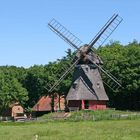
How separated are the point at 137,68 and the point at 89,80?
11.4m

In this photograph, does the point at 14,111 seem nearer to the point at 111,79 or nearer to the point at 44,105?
the point at 44,105

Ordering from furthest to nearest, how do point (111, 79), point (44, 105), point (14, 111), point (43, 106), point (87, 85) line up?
point (14, 111)
point (44, 105)
point (43, 106)
point (111, 79)
point (87, 85)

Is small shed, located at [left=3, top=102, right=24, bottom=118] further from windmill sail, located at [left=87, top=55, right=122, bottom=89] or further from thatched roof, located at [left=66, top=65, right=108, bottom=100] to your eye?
thatched roof, located at [left=66, top=65, right=108, bottom=100]

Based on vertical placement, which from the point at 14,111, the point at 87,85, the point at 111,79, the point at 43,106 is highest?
the point at 111,79

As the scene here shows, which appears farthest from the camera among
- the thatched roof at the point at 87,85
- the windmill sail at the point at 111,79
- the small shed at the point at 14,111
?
the small shed at the point at 14,111

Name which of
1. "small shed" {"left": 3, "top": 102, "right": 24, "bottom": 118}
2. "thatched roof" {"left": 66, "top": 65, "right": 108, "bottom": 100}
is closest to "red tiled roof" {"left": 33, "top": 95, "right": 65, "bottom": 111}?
"small shed" {"left": 3, "top": 102, "right": 24, "bottom": 118}

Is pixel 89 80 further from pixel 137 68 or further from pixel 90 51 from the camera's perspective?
pixel 137 68

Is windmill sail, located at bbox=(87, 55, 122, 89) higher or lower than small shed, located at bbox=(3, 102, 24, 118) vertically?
higher

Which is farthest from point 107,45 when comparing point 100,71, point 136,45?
point 100,71

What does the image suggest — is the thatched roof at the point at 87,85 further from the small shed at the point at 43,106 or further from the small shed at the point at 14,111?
the small shed at the point at 14,111

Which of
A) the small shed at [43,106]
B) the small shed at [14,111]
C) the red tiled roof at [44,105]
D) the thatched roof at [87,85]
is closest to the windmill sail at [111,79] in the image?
the thatched roof at [87,85]

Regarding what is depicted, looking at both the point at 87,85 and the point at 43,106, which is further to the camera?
the point at 43,106

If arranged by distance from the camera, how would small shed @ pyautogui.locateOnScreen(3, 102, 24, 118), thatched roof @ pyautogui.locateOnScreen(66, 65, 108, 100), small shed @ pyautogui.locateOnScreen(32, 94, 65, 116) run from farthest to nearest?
1. small shed @ pyautogui.locateOnScreen(3, 102, 24, 118)
2. small shed @ pyautogui.locateOnScreen(32, 94, 65, 116)
3. thatched roof @ pyautogui.locateOnScreen(66, 65, 108, 100)

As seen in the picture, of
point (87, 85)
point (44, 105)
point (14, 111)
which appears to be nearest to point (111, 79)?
point (87, 85)
